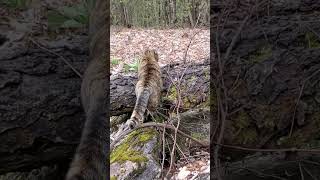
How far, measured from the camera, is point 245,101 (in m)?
1.90

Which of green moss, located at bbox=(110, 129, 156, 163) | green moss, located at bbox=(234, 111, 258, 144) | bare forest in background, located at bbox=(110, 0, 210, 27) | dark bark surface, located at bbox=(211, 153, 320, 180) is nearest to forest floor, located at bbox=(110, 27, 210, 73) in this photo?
bare forest in background, located at bbox=(110, 0, 210, 27)

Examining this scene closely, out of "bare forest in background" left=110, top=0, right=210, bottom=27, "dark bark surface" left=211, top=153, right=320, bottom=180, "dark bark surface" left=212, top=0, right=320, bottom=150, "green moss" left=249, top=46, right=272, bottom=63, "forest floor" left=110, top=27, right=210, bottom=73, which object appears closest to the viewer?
"dark bark surface" left=211, top=153, right=320, bottom=180

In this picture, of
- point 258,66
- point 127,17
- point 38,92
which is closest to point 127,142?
point 38,92

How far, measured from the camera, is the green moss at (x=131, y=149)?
2.39m

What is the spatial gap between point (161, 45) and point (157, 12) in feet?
11.2

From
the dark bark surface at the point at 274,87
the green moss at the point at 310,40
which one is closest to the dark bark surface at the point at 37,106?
the dark bark surface at the point at 274,87

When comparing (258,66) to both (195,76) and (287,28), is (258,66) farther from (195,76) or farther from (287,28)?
(195,76)

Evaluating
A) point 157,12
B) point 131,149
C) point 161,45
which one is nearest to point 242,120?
point 131,149

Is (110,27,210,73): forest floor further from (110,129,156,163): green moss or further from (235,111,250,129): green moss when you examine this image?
(235,111,250,129): green moss

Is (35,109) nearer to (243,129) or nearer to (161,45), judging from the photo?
(243,129)

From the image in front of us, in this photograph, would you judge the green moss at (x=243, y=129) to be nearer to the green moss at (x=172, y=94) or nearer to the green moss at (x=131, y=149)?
the green moss at (x=131, y=149)

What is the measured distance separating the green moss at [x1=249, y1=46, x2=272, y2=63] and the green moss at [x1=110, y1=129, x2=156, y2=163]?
3.23ft

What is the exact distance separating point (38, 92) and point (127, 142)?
90 centimetres

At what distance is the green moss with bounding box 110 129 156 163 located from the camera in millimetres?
2393
